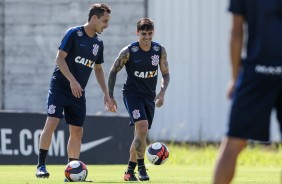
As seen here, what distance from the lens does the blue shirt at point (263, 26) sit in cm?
571

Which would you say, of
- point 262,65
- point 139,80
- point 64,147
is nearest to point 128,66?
point 139,80

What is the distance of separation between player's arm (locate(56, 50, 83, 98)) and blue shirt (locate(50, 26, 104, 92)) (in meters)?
0.12

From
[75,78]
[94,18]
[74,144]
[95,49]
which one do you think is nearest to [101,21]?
[94,18]

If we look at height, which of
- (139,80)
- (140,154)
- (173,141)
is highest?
(139,80)

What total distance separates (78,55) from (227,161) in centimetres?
559

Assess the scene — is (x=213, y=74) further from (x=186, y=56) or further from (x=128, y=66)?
(x=128, y=66)

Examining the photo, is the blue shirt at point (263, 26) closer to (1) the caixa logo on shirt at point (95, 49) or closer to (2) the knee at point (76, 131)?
(1) the caixa logo on shirt at point (95, 49)

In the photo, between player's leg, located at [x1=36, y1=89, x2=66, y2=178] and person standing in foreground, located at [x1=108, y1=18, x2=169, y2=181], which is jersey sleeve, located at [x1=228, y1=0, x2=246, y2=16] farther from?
player's leg, located at [x1=36, y1=89, x2=66, y2=178]

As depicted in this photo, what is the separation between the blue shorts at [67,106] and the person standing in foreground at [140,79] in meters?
0.44

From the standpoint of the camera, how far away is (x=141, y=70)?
11570 mm

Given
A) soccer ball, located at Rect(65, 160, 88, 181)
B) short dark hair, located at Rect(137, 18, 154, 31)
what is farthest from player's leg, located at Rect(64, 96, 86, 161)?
short dark hair, located at Rect(137, 18, 154, 31)

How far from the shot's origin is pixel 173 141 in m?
22.2

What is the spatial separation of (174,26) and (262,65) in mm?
17154

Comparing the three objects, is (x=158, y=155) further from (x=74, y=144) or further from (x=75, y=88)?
(x=75, y=88)
